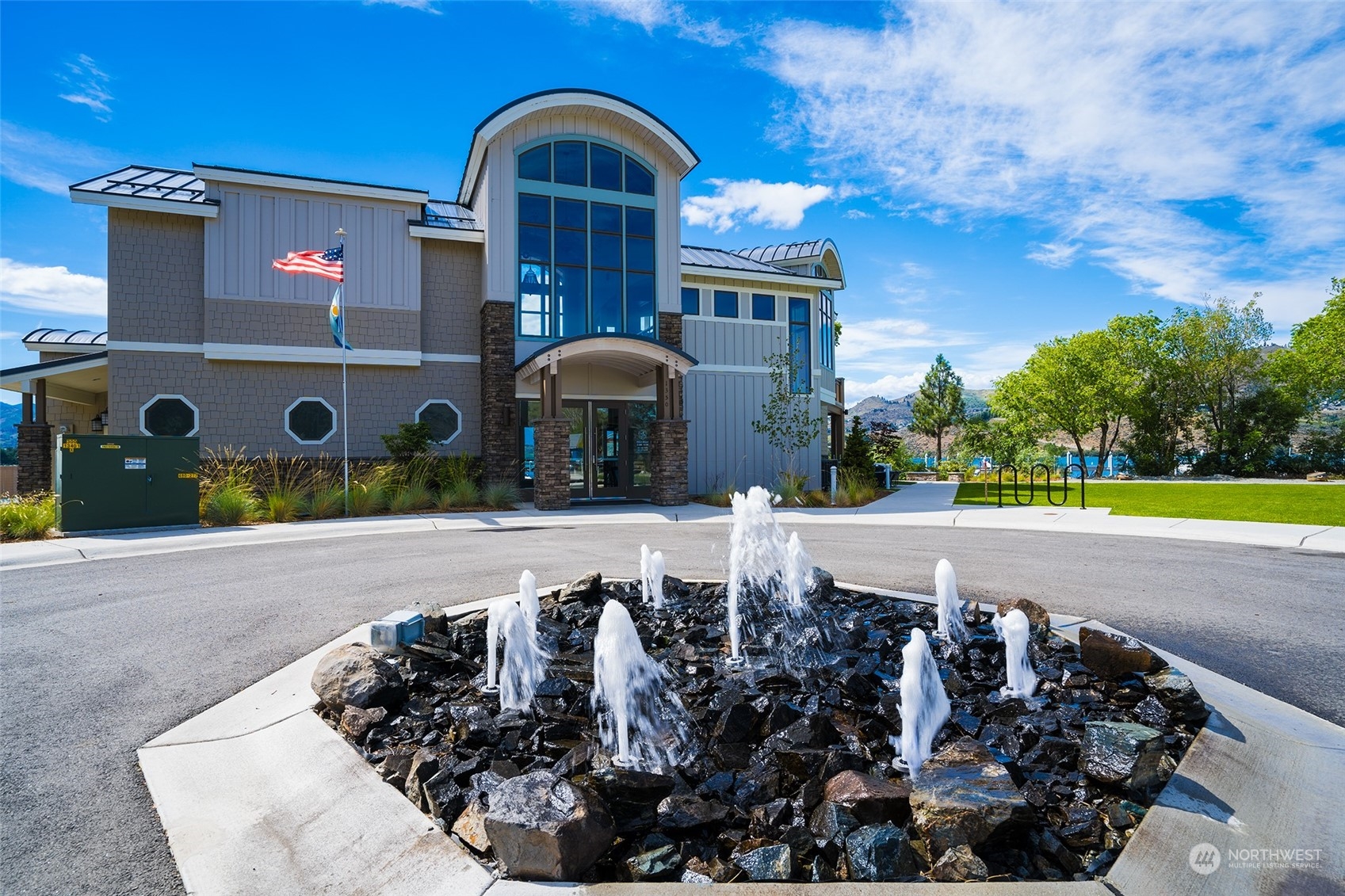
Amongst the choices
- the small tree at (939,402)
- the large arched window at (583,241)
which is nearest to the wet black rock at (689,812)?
the large arched window at (583,241)

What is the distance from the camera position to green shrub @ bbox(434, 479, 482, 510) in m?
16.4

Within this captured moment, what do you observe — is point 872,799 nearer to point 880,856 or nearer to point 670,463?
point 880,856

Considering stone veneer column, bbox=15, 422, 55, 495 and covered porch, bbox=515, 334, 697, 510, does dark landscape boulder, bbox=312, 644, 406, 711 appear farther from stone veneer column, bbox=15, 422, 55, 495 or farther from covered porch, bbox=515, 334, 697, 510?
stone veneer column, bbox=15, 422, 55, 495

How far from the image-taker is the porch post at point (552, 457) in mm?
16859

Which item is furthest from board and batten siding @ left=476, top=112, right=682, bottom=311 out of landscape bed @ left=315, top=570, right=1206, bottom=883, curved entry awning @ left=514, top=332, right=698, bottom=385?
landscape bed @ left=315, top=570, right=1206, bottom=883

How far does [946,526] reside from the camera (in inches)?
538

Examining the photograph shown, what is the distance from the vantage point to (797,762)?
3.15 meters

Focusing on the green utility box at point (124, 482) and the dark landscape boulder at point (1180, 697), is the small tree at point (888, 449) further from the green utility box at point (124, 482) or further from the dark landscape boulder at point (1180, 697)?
the dark landscape boulder at point (1180, 697)

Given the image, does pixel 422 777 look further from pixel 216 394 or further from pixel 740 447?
pixel 740 447

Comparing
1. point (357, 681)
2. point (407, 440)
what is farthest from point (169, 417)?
point (357, 681)

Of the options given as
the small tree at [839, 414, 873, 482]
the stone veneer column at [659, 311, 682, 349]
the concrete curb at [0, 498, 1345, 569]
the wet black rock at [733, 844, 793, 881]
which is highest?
the stone veneer column at [659, 311, 682, 349]

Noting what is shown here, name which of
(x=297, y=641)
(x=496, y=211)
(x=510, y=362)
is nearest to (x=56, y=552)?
(x=297, y=641)

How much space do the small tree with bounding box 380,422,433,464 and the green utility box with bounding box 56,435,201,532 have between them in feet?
15.3

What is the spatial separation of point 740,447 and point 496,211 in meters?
10.1
